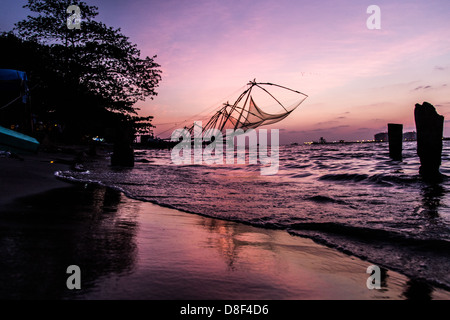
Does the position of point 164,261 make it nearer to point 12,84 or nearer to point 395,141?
point 12,84

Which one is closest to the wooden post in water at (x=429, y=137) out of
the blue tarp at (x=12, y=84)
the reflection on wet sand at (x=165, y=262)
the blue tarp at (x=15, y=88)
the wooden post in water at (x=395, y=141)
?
the wooden post in water at (x=395, y=141)

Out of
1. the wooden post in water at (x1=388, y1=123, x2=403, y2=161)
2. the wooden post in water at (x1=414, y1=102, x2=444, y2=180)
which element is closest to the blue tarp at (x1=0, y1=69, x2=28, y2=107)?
the wooden post in water at (x1=414, y1=102, x2=444, y2=180)

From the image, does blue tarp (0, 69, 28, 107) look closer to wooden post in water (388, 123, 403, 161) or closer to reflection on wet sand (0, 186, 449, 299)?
reflection on wet sand (0, 186, 449, 299)

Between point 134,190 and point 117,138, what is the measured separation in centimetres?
687

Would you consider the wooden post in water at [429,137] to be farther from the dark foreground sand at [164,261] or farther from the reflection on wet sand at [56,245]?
the reflection on wet sand at [56,245]

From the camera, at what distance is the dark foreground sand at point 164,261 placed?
5.16 ft

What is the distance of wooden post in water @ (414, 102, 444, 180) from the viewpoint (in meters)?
11.1

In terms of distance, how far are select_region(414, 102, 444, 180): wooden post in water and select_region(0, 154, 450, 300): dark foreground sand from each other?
35.8 ft

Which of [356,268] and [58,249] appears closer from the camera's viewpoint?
[58,249]

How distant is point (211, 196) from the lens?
5.95 metres

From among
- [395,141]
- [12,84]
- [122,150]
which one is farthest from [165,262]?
[395,141]

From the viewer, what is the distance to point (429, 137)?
11398 mm
